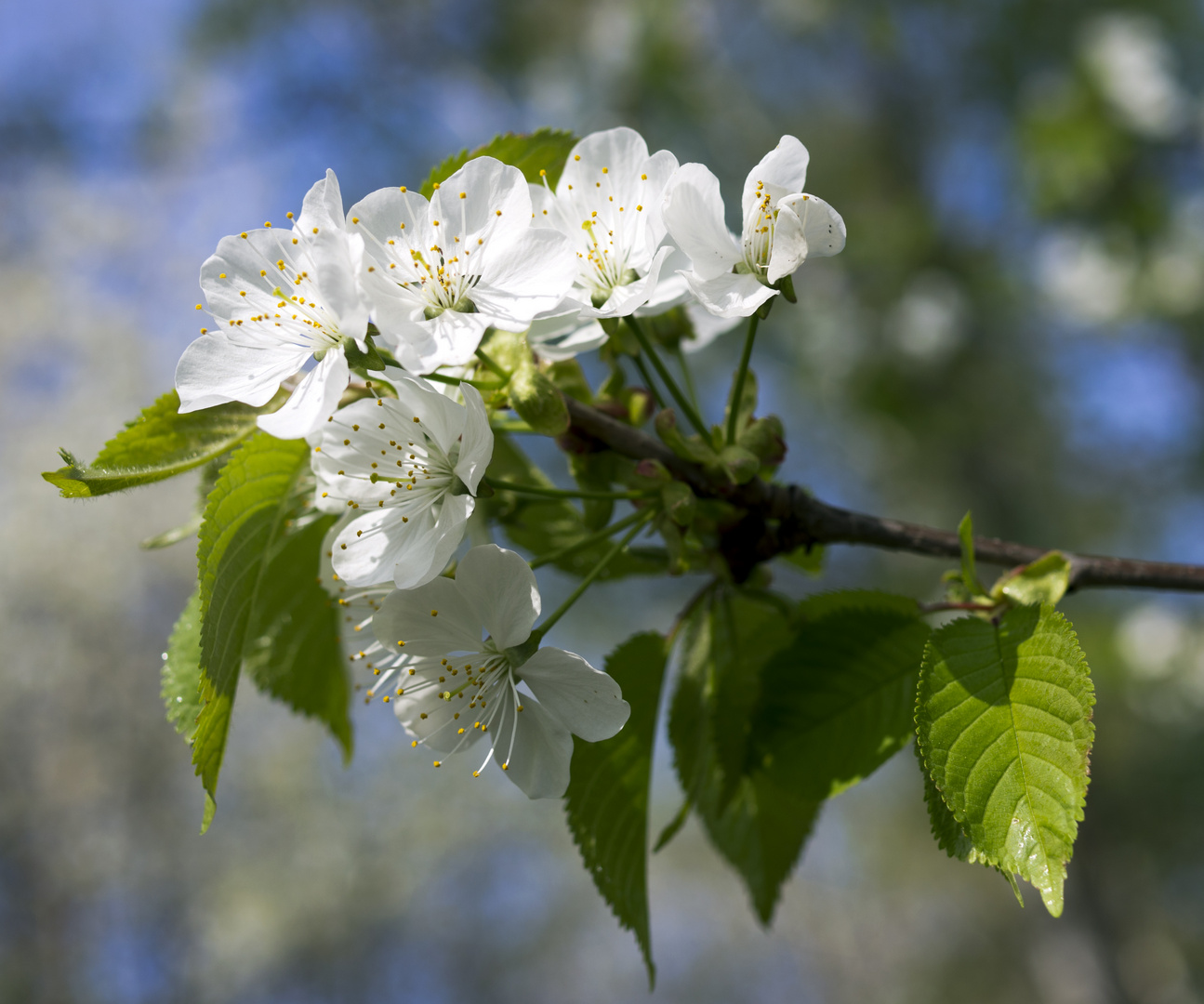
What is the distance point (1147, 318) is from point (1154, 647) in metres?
1.38

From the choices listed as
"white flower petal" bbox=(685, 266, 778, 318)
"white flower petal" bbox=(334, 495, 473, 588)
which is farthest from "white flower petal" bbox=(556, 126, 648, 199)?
"white flower petal" bbox=(334, 495, 473, 588)

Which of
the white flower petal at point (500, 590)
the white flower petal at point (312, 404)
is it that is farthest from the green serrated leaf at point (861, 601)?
the white flower petal at point (312, 404)

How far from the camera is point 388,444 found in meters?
0.49

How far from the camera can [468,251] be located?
469 mm

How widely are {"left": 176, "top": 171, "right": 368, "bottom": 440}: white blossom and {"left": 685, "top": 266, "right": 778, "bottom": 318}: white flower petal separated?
177 mm

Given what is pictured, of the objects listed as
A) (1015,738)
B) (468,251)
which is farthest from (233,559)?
(1015,738)

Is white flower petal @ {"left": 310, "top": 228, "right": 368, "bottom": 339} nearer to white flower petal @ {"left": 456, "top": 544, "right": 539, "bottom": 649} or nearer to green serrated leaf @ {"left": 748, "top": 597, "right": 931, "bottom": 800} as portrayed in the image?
white flower petal @ {"left": 456, "top": 544, "right": 539, "bottom": 649}

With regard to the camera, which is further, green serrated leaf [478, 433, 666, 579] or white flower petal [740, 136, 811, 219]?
green serrated leaf [478, 433, 666, 579]

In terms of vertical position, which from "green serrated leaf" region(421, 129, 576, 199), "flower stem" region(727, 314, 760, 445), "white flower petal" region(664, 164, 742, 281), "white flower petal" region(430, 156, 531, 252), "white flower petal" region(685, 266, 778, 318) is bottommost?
"flower stem" region(727, 314, 760, 445)

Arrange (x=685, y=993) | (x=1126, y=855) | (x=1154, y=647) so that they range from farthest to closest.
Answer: (x=685, y=993) < (x=1126, y=855) < (x=1154, y=647)

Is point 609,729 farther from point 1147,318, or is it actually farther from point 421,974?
point 421,974

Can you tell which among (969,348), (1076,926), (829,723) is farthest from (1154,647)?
(829,723)

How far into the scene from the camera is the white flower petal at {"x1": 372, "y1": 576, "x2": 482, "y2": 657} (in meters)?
0.44

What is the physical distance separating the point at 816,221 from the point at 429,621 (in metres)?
0.30
